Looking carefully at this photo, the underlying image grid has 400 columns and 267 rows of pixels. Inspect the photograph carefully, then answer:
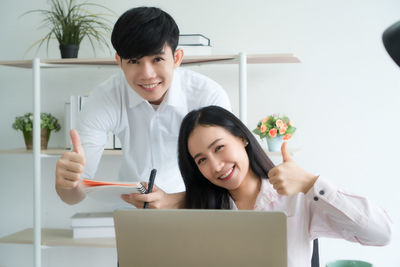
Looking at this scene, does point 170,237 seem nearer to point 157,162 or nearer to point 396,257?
point 157,162

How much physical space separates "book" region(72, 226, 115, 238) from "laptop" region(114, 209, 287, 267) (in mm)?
1710

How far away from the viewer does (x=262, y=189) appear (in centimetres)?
133

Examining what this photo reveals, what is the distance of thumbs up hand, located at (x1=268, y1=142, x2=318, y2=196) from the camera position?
1089 millimetres

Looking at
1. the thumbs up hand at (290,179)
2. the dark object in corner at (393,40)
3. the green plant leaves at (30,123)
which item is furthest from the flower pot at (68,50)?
the dark object in corner at (393,40)

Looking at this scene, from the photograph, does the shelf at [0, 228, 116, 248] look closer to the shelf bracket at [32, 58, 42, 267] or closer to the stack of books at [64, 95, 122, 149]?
the shelf bracket at [32, 58, 42, 267]

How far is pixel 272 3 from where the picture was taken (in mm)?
2605

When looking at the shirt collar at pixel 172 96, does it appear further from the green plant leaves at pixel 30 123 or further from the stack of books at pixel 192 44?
the green plant leaves at pixel 30 123

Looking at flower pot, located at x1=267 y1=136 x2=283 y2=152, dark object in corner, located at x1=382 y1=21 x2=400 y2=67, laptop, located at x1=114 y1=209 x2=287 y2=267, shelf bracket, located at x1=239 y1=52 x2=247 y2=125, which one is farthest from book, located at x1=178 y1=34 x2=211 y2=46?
dark object in corner, located at x1=382 y1=21 x2=400 y2=67

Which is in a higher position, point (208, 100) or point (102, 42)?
point (102, 42)

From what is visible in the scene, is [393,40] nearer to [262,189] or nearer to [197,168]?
[262,189]

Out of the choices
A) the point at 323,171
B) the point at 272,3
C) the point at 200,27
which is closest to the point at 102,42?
the point at 200,27

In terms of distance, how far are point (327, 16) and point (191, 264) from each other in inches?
85.0

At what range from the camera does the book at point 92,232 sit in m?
2.44

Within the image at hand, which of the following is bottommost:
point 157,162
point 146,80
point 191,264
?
point 191,264
